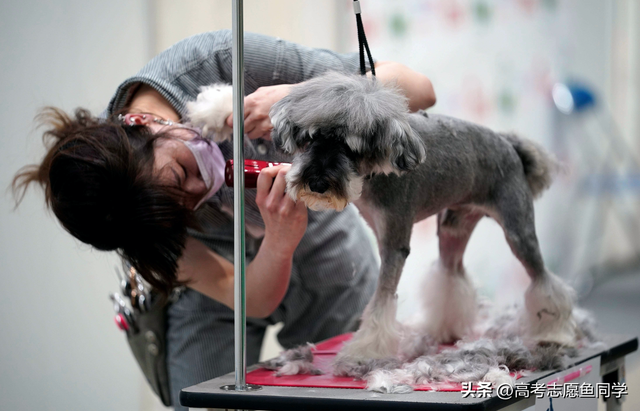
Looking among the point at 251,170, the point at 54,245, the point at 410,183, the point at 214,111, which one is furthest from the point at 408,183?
the point at 54,245

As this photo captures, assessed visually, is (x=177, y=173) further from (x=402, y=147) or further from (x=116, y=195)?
(x=402, y=147)

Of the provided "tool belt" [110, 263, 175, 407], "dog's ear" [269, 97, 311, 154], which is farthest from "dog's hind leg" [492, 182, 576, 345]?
"tool belt" [110, 263, 175, 407]

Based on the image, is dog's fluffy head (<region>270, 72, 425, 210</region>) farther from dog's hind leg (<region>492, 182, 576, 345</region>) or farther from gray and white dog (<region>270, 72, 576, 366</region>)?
dog's hind leg (<region>492, 182, 576, 345</region>)

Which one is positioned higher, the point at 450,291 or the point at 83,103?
the point at 83,103

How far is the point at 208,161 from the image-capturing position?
1.18 meters

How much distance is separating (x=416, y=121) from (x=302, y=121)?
22cm

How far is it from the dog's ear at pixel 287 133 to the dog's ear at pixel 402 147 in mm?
111

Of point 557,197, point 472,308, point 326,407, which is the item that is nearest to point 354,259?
point 472,308

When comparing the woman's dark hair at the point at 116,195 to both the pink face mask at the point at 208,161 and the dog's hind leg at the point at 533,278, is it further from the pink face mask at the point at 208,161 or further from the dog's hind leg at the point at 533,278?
the dog's hind leg at the point at 533,278

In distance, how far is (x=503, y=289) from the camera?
1980 mm

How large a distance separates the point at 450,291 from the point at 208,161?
20.8 inches

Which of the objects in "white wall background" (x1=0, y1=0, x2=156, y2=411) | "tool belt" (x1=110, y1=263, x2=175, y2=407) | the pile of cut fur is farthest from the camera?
"white wall background" (x1=0, y1=0, x2=156, y2=411)

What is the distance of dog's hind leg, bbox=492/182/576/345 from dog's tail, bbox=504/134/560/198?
→ 4 cm

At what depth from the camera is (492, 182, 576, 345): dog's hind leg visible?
3.44ft
